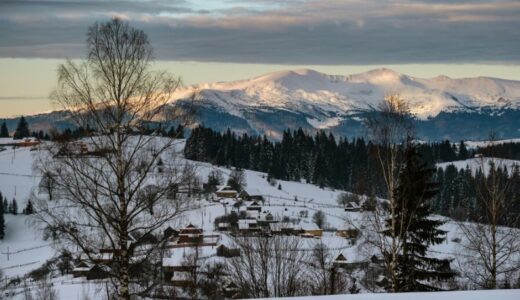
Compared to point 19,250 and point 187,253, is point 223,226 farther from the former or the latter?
point 187,253

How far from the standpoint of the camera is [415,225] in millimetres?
18438

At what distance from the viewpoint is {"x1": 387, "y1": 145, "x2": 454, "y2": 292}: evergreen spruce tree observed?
1717 centimetres

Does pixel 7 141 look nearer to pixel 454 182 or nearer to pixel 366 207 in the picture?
pixel 454 182

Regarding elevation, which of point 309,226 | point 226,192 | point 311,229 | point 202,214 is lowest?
point 311,229

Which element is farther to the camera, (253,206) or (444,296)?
(253,206)

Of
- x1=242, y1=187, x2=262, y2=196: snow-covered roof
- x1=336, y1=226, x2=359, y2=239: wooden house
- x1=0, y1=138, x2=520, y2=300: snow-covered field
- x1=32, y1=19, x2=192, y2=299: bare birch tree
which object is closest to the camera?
x1=32, y1=19, x2=192, y2=299: bare birch tree

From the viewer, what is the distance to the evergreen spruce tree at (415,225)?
17169 millimetres

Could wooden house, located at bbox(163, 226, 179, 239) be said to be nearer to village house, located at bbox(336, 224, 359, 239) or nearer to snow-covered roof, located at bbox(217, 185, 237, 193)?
village house, located at bbox(336, 224, 359, 239)

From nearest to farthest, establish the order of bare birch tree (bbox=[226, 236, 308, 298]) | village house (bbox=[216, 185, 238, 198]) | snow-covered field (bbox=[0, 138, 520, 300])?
bare birch tree (bbox=[226, 236, 308, 298]), snow-covered field (bbox=[0, 138, 520, 300]), village house (bbox=[216, 185, 238, 198])

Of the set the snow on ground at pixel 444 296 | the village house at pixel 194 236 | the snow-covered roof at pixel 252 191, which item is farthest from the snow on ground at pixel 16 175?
the snow on ground at pixel 444 296

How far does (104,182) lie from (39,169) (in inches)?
53.0

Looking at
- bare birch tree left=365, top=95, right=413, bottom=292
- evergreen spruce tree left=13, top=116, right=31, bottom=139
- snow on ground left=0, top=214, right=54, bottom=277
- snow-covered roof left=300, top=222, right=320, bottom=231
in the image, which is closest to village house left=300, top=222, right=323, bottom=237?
snow-covered roof left=300, top=222, right=320, bottom=231

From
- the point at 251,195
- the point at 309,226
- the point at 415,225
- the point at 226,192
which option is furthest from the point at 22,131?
the point at 415,225

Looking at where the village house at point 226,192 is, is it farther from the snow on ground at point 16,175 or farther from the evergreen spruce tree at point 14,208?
the evergreen spruce tree at point 14,208
